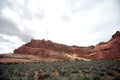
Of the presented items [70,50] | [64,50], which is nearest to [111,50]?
[70,50]

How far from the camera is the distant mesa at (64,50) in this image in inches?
2191

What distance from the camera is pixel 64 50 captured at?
7894cm

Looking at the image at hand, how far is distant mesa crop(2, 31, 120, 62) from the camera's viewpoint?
55.6 metres

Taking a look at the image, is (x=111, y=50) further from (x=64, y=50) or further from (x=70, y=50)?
(x=64, y=50)

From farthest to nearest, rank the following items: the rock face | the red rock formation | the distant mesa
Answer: the distant mesa → the rock face → the red rock formation

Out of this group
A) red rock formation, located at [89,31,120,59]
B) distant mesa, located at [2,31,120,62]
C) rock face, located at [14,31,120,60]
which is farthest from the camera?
distant mesa, located at [2,31,120,62]

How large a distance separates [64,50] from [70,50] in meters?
3.25

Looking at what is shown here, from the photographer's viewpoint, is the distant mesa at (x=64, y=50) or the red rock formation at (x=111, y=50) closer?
the red rock formation at (x=111, y=50)

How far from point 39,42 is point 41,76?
59930 millimetres

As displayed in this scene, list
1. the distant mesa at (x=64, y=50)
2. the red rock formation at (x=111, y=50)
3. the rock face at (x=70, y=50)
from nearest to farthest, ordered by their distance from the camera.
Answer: the red rock formation at (x=111, y=50) → the rock face at (x=70, y=50) → the distant mesa at (x=64, y=50)

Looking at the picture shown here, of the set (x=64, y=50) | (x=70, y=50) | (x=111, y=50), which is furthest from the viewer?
→ (x=64, y=50)

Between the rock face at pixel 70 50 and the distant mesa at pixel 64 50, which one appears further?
the distant mesa at pixel 64 50

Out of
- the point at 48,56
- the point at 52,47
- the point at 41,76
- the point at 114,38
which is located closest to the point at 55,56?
the point at 48,56

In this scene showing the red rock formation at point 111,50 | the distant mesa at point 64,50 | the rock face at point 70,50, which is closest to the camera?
the red rock formation at point 111,50
